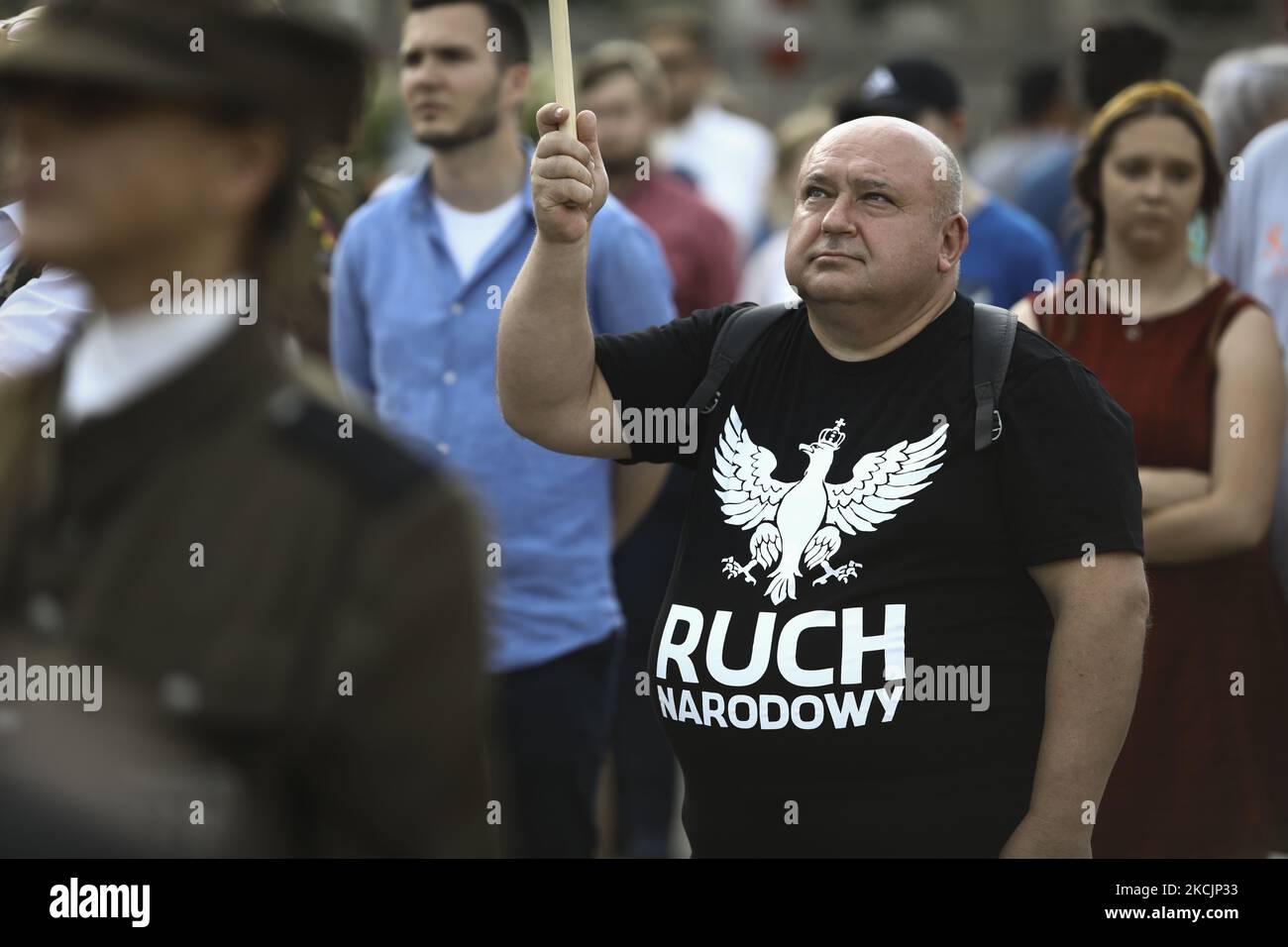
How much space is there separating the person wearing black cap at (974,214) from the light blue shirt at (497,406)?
1220 millimetres

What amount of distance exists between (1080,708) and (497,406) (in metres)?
1.80

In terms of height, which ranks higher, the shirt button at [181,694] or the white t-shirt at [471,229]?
the white t-shirt at [471,229]

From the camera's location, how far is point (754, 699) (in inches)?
130

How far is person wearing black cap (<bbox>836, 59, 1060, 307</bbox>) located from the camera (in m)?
5.70

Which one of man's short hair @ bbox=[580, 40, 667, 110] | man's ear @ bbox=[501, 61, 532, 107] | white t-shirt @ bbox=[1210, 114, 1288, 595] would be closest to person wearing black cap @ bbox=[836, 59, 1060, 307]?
white t-shirt @ bbox=[1210, 114, 1288, 595]

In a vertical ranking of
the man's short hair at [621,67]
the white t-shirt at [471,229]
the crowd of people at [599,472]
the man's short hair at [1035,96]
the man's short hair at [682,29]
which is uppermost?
the man's short hair at [682,29]

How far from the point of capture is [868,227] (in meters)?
3.45

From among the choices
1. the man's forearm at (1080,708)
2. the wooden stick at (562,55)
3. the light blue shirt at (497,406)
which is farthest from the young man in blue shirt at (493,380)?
the man's forearm at (1080,708)

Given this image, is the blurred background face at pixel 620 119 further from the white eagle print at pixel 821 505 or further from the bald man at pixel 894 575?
the white eagle print at pixel 821 505

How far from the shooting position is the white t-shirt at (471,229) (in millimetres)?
4898

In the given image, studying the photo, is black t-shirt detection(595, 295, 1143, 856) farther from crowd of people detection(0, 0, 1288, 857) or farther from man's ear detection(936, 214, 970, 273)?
man's ear detection(936, 214, 970, 273)
